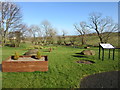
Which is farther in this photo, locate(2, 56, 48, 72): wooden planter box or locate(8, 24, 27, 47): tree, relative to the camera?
locate(8, 24, 27, 47): tree

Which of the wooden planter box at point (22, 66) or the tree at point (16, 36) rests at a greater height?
the tree at point (16, 36)

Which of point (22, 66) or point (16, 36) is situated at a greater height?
point (16, 36)

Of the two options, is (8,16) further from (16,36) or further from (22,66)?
(22,66)

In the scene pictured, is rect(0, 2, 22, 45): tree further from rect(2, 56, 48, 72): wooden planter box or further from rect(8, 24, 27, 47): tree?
rect(2, 56, 48, 72): wooden planter box

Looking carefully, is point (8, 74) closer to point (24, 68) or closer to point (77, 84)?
point (24, 68)

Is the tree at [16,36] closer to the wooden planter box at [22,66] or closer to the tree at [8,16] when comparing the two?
the tree at [8,16]

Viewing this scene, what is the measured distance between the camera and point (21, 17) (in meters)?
32.8

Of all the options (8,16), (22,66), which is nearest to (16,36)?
(8,16)

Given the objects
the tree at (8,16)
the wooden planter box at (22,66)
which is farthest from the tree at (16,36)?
the wooden planter box at (22,66)

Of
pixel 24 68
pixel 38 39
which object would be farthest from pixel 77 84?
pixel 38 39

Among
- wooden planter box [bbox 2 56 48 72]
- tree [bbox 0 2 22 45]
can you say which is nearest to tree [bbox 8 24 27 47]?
tree [bbox 0 2 22 45]

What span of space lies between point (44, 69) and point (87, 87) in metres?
3.56

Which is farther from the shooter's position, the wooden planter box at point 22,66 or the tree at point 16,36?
the tree at point 16,36

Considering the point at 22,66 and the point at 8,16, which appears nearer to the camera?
the point at 22,66
